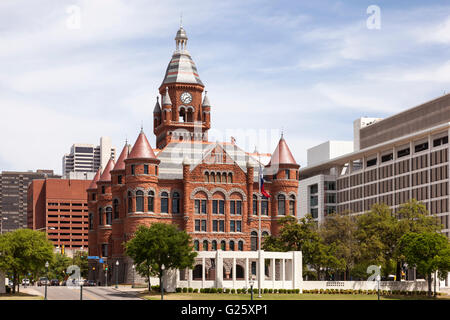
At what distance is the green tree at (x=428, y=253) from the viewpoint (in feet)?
378

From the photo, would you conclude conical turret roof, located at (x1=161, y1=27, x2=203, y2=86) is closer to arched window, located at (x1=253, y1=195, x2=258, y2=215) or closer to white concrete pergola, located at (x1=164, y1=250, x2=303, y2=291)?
arched window, located at (x1=253, y1=195, x2=258, y2=215)

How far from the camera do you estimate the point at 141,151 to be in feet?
467

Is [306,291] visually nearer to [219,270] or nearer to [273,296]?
[273,296]

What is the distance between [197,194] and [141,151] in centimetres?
1166

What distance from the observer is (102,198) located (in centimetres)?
15825

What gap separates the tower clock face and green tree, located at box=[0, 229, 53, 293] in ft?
208

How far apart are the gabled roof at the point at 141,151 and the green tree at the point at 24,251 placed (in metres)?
38.1

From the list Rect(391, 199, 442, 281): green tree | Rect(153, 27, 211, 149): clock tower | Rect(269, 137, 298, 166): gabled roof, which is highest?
Rect(153, 27, 211, 149): clock tower

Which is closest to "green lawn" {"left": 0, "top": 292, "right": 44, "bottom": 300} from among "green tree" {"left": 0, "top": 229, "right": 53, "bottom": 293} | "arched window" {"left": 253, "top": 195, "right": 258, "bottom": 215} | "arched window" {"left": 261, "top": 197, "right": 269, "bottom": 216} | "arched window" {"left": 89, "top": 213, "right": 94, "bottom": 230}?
"green tree" {"left": 0, "top": 229, "right": 53, "bottom": 293}

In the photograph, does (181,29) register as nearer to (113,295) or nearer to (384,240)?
(384,240)

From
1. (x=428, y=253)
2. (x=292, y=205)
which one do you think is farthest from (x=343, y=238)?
(x=428, y=253)

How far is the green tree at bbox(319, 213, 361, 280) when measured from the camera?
428ft

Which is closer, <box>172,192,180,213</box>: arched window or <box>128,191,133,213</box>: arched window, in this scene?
<box>128,191,133,213</box>: arched window

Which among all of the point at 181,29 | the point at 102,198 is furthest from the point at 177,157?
the point at 181,29
